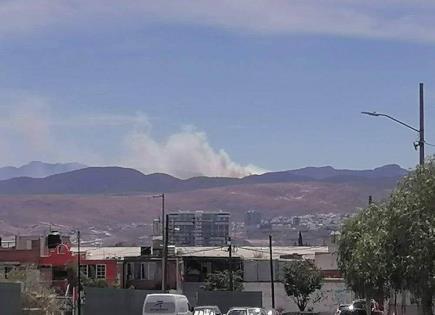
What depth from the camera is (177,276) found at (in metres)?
95.4

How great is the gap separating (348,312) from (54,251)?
44.0 m

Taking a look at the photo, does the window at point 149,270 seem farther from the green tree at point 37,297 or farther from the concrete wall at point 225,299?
the green tree at point 37,297

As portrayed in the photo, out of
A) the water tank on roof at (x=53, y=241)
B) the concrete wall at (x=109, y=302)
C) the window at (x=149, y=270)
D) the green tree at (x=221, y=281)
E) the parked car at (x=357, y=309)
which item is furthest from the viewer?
the water tank on roof at (x=53, y=241)

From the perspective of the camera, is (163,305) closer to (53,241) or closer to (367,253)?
(367,253)

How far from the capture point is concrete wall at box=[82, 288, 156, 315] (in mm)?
54562

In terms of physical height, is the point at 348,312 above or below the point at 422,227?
below

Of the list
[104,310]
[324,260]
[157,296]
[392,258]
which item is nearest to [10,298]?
[157,296]

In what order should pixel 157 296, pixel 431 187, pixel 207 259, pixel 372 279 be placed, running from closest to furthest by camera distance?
1. pixel 431 187
2. pixel 372 279
3. pixel 157 296
4. pixel 207 259

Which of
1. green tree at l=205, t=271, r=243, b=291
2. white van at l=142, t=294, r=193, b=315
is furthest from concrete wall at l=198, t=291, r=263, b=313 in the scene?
white van at l=142, t=294, r=193, b=315

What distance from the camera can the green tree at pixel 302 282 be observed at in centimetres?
9131

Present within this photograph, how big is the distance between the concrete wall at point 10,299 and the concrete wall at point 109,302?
368 inches

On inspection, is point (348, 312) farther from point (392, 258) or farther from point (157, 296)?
point (392, 258)

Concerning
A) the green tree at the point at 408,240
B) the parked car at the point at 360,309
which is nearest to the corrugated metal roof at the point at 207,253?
the parked car at the point at 360,309

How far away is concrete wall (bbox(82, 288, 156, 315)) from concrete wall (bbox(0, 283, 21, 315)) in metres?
9.36
